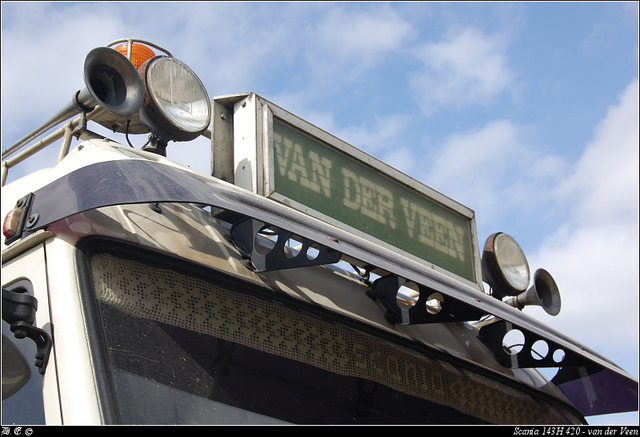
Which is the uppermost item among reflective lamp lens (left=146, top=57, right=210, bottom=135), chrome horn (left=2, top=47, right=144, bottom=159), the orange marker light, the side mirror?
the orange marker light

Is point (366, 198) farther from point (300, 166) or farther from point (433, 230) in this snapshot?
point (433, 230)

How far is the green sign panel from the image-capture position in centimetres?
288

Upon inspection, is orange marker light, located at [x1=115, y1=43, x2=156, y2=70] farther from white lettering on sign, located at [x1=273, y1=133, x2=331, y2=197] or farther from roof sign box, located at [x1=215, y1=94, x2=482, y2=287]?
white lettering on sign, located at [x1=273, y1=133, x2=331, y2=197]

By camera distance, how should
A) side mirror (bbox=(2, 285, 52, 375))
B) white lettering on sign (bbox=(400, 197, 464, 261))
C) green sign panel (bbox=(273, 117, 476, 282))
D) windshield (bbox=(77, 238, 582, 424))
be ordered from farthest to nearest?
white lettering on sign (bbox=(400, 197, 464, 261))
green sign panel (bbox=(273, 117, 476, 282))
windshield (bbox=(77, 238, 582, 424))
side mirror (bbox=(2, 285, 52, 375))

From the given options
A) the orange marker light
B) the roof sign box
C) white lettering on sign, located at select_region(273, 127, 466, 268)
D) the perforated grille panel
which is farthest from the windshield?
the orange marker light

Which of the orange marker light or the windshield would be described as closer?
the windshield

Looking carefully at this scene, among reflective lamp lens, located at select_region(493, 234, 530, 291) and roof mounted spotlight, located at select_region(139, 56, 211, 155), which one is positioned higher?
roof mounted spotlight, located at select_region(139, 56, 211, 155)

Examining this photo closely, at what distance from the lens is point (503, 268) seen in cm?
384

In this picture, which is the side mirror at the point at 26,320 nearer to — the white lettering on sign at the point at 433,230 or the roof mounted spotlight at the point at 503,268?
the white lettering on sign at the point at 433,230

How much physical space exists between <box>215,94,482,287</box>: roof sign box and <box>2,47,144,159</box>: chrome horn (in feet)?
1.59

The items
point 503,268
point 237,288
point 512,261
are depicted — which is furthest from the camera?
point 512,261

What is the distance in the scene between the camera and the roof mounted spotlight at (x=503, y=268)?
3.81 metres

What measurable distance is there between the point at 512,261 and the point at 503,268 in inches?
5.6

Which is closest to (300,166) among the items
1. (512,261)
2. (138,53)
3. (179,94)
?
(179,94)
